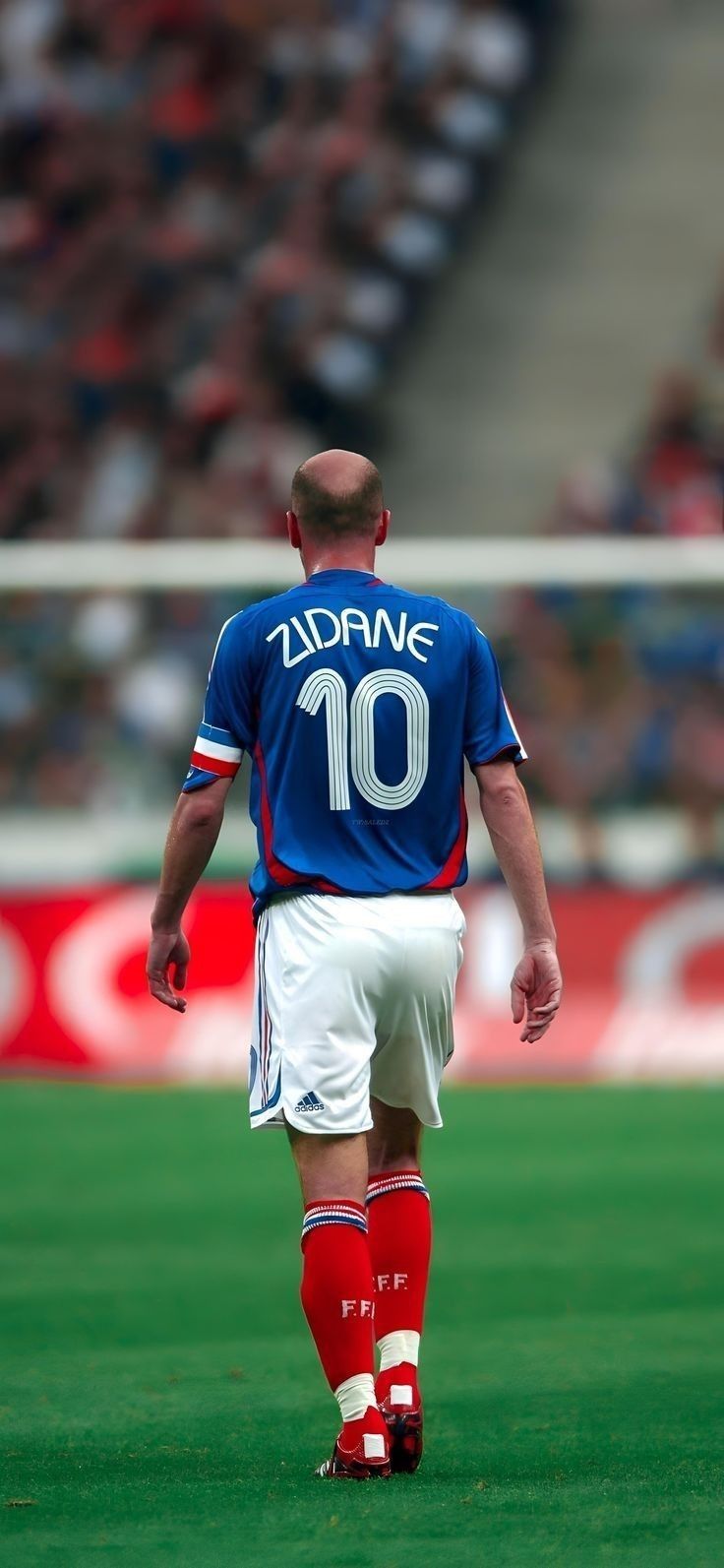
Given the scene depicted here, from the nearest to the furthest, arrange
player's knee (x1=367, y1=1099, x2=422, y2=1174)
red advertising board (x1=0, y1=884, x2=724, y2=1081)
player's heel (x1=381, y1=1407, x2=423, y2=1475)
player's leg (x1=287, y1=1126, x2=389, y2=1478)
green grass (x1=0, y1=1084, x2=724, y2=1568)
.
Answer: green grass (x1=0, y1=1084, x2=724, y2=1568) < player's leg (x1=287, y1=1126, x2=389, y2=1478) < player's heel (x1=381, y1=1407, x2=423, y2=1475) < player's knee (x1=367, y1=1099, x2=422, y2=1174) < red advertising board (x1=0, y1=884, x2=724, y2=1081)

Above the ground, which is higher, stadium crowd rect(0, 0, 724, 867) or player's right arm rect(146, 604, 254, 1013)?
stadium crowd rect(0, 0, 724, 867)

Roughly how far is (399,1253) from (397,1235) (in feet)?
0.11

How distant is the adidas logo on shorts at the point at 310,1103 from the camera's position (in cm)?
425

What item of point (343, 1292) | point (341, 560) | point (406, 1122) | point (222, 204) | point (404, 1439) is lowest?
point (404, 1439)

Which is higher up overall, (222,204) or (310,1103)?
(222,204)

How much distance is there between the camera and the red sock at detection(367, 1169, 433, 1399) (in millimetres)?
4496

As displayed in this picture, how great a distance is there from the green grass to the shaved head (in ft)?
5.77

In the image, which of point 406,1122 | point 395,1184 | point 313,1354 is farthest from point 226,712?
point 313,1354

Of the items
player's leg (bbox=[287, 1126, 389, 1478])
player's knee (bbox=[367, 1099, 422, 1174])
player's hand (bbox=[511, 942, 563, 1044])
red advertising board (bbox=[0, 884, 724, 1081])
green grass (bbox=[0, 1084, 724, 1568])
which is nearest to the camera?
green grass (bbox=[0, 1084, 724, 1568])

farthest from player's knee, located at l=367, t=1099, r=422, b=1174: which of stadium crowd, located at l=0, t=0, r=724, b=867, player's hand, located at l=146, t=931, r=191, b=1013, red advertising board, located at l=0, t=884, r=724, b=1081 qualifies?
stadium crowd, located at l=0, t=0, r=724, b=867

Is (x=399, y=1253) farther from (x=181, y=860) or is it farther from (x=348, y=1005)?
(x=181, y=860)

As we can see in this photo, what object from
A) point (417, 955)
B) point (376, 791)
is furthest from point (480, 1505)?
point (376, 791)

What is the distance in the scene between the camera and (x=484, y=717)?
4477mm

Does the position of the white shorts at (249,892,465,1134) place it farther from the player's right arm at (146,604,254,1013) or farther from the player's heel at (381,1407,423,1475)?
the player's heel at (381,1407,423,1475)
